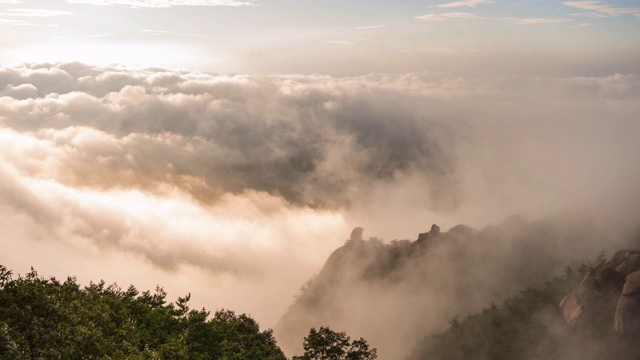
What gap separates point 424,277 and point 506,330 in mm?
57082

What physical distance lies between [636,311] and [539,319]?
852 inches

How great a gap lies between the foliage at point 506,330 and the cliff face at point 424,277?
64.4 feet

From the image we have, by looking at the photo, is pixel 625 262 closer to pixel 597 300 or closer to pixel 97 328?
pixel 597 300

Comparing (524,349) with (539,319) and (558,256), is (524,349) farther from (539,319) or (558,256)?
(558,256)

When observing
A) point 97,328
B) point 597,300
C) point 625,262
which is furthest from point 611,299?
point 97,328

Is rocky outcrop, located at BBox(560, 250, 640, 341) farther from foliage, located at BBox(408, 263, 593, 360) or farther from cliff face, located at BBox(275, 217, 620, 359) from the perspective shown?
cliff face, located at BBox(275, 217, 620, 359)

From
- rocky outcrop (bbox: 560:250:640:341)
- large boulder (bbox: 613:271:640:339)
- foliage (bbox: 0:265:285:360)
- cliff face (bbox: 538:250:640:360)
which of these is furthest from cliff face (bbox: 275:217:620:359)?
foliage (bbox: 0:265:285:360)

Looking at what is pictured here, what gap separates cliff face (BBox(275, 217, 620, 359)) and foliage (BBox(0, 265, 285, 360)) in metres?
90.9

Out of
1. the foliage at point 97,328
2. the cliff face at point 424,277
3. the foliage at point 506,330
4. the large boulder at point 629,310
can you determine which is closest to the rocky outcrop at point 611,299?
the large boulder at point 629,310

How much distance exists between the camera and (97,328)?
40.8 meters

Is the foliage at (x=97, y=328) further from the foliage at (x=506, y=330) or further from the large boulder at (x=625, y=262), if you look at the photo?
the large boulder at (x=625, y=262)

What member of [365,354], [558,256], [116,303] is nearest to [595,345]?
[365,354]

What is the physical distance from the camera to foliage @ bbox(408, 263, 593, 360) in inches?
3740

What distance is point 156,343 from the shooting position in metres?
51.7
